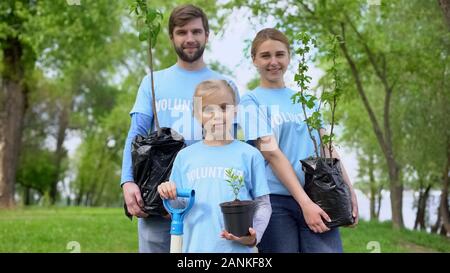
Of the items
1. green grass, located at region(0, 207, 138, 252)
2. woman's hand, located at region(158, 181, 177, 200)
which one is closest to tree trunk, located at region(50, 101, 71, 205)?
green grass, located at region(0, 207, 138, 252)

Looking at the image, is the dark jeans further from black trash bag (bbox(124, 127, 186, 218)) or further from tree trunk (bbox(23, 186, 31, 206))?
tree trunk (bbox(23, 186, 31, 206))

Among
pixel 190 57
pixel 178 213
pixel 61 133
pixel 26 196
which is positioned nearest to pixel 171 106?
pixel 190 57

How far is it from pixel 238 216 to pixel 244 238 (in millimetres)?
139

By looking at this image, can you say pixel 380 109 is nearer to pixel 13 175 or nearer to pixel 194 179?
pixel 13 175

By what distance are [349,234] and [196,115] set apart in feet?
36.2

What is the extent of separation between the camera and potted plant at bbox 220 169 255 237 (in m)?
2.27

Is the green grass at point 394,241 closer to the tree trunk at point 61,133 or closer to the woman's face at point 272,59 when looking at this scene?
the woman's face at point 272,59

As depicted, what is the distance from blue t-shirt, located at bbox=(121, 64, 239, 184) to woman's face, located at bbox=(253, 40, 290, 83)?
8.9 inches

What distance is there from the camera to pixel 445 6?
18.6 ft

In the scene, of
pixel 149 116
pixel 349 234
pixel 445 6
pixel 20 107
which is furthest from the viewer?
pixel 20 107

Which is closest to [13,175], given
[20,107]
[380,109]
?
[20,107]

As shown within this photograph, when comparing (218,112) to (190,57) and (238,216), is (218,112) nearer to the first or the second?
(238,216)

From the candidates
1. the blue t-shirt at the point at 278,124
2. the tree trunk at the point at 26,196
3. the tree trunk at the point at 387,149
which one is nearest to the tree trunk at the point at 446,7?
the blue t-shirt at the point at 278,124

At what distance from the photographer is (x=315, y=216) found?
8.67 ft
